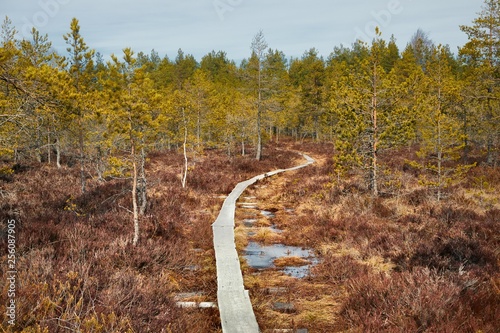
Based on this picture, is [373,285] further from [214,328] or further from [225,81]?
[225,81]

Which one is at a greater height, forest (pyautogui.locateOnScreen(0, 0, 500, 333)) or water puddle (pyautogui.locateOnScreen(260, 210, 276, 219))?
forest (pyautogui.locateOnScreen(0, 0, 500, 333))

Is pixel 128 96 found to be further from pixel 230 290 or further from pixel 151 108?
pixel 230 290

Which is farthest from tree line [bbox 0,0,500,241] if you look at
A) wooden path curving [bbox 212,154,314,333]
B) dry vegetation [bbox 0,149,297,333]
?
wooden path curving [bbox 212,154,314,333]

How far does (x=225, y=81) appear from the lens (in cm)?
6347

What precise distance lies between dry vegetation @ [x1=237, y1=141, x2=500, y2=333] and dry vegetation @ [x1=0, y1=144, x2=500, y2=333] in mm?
28

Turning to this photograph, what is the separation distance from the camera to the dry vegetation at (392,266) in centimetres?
495

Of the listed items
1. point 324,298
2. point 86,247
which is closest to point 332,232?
point 324,298

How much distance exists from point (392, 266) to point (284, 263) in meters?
2.43

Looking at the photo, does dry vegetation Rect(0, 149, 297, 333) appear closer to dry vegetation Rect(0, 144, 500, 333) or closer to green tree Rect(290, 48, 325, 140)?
dry vegetation Rect(0, 144, 500, 333)

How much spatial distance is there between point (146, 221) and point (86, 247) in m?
2.78

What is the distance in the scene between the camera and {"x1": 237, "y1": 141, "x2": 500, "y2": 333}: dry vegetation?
4.95 metres

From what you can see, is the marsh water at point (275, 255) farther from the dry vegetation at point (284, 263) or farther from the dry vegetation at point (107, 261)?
the dry vegetation at point (107, 261)

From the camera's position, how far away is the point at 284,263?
852 cm

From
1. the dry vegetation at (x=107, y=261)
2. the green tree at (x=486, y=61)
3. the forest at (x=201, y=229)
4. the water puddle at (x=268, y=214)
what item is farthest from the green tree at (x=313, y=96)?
the dry vegetation at (x=107, y=261)
